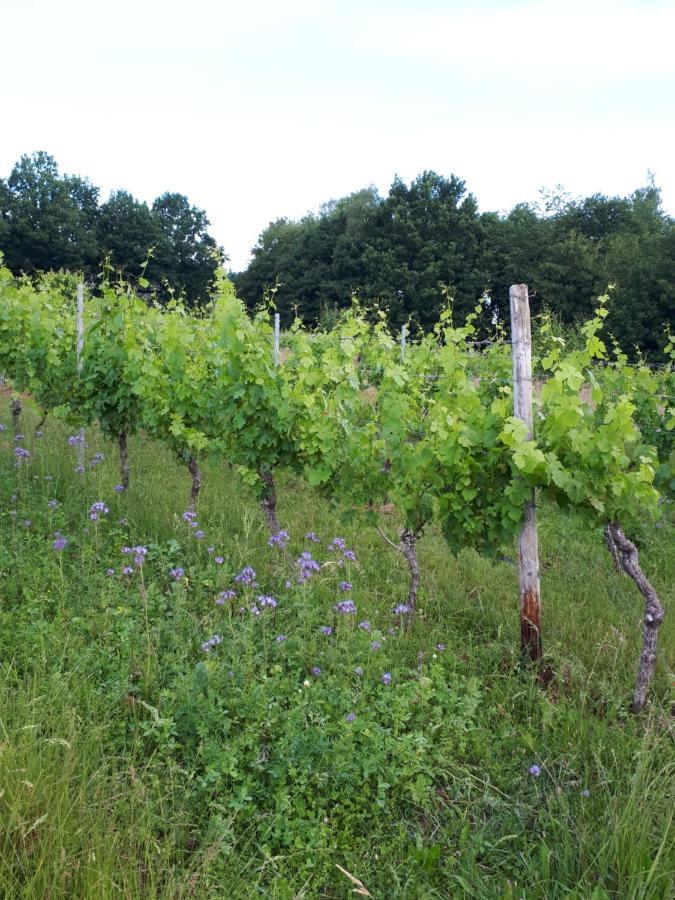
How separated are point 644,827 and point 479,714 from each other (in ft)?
3.45

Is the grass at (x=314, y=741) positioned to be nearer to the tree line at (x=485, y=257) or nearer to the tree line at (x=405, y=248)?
the tree line at (x=405, y=248)

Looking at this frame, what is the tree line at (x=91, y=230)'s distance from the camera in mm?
37250

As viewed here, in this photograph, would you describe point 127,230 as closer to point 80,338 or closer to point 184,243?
point 184,243

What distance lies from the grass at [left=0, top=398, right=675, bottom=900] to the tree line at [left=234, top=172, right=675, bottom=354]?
24.8 metres

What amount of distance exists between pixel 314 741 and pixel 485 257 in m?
32.7

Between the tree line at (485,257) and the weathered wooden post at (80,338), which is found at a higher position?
the tree line at (485,257)

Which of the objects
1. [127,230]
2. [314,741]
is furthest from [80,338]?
[127,230]

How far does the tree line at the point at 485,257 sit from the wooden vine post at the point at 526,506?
80.2 feet

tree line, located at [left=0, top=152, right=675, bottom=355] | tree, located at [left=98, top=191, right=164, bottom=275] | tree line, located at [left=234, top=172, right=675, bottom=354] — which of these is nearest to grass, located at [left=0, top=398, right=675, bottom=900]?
tree line, located at [left=0, top=152, right=675, bottom=355]

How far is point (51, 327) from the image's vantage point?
6.54 m

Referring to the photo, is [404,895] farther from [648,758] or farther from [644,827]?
[648,758]

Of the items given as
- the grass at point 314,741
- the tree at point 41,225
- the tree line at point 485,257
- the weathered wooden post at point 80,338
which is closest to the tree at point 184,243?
the tree at point 41,225

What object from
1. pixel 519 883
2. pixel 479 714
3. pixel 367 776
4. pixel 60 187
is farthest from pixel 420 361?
pixel 60 187

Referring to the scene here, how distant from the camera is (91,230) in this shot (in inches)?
1563
